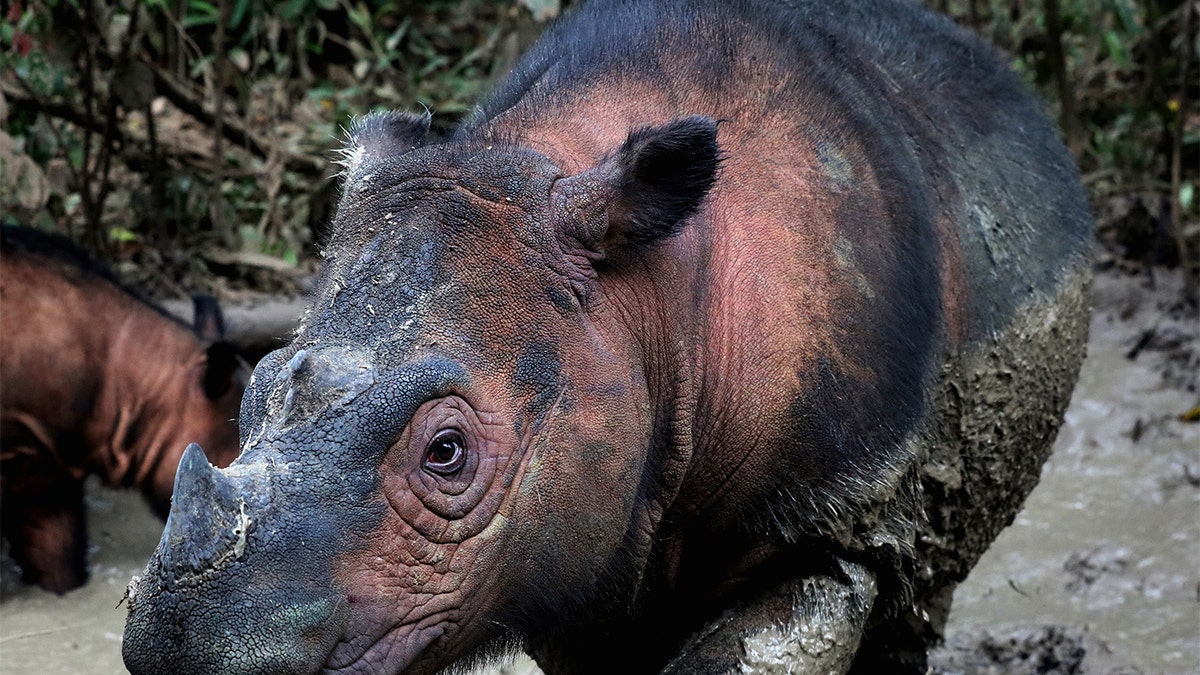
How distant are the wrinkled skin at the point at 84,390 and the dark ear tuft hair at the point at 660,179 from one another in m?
3.48

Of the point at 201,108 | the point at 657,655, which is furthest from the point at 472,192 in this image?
the point at 201,108

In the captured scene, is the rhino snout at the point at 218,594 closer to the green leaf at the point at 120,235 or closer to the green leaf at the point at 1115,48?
the green leaf at the point at 120,235

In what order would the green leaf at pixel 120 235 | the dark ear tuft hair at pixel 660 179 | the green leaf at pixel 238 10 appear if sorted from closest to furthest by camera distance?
the dark ear tuft hair at pixel 660 179 → the green leaf at pixel 120 235 → the green leaf at pixel 238 10

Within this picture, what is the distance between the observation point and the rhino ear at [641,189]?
2.80 m

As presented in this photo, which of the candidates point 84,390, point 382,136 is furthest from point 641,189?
point 84,390

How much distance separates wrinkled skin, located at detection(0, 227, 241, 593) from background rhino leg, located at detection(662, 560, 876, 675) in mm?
3327

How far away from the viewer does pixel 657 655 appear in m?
3.56

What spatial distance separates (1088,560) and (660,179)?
3280mm

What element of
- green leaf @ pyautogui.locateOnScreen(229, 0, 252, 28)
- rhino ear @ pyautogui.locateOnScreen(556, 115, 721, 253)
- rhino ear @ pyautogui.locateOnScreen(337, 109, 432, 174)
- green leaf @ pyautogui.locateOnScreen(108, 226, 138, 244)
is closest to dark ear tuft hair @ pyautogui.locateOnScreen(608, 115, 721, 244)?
rhino ear @ pyautogui.locateOnScreen(556, 115, 721, 253)

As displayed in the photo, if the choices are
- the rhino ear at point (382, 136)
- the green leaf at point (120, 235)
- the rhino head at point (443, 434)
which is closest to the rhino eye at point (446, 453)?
the rhino head at point (443, 434)

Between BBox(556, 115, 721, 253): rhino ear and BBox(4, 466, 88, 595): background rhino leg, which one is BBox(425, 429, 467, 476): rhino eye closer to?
BBox(556, 115, 721, 253): rhino ear

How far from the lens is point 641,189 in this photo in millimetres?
2838

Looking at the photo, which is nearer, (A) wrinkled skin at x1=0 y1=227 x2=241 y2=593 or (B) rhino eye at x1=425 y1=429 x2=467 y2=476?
(B) rhino eye at x1=425 y1=429 x2=467 y2=476

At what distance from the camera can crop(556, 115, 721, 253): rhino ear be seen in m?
2.80
